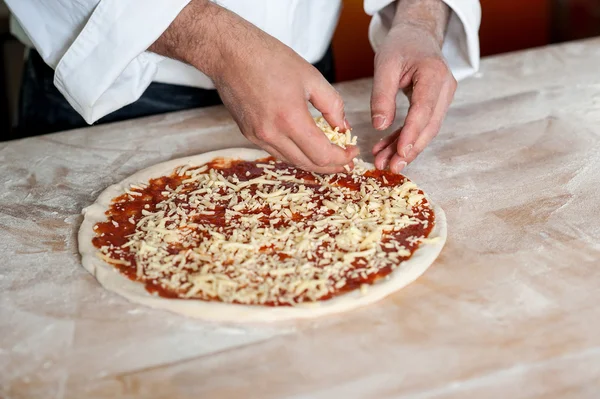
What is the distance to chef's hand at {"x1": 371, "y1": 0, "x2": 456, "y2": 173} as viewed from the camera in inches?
63.9

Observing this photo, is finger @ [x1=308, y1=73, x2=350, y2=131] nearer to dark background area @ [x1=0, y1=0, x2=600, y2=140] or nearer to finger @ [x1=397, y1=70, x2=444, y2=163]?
finger @ [x1=397, y1=70, x2=444, y2=163]

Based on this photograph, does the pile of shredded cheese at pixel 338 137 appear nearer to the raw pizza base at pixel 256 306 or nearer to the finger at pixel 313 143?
the finger at pixel 313 143

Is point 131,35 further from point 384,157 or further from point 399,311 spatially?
point 399,311

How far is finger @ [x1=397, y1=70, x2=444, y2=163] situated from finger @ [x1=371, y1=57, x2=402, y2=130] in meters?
0.04

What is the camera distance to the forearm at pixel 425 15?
6.23ft

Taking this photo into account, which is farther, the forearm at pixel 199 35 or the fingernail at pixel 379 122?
the fingernail at pixel 379 122

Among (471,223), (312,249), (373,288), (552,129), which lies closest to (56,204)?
(312,249)

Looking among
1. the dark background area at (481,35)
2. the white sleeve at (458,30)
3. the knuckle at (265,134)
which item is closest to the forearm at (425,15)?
the white sleeve at (458,30)

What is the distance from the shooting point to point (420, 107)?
5.33ft

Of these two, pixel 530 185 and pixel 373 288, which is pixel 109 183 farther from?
pixel 530 185

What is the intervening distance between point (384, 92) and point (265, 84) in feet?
1.20

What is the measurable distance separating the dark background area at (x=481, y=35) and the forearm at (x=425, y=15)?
819mm

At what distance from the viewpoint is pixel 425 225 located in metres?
1.49

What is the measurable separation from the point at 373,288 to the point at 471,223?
36 centimetres
